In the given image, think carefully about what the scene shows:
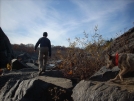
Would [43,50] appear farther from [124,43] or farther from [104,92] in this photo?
[104,92]

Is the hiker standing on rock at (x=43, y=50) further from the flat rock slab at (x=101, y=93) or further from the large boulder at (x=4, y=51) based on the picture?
the large boulder at (x=4, y=51)

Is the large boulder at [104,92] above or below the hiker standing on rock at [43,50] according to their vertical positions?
below

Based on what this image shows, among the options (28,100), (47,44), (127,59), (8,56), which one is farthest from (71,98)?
(8,56)

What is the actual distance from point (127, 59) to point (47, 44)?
6.17 meters

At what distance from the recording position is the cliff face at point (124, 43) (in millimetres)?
7700

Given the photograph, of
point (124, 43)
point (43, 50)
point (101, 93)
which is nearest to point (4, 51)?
point (43, 50)

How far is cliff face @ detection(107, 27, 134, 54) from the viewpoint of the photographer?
7700mm

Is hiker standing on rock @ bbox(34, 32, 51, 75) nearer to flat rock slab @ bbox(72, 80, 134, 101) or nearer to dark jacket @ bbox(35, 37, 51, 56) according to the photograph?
dark jacket @ bbox(35, 37, 51, 56)

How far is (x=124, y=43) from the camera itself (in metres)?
8.32

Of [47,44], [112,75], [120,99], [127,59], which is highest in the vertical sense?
[47,44]

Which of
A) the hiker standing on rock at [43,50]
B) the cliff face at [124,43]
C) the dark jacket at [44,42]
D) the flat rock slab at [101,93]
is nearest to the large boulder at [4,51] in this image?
the hiker standing on rock at [43,50]

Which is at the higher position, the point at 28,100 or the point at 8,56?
the point at 8,56

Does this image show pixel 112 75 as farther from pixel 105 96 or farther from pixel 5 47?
pixel 5 47

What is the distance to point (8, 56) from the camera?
21.4m
